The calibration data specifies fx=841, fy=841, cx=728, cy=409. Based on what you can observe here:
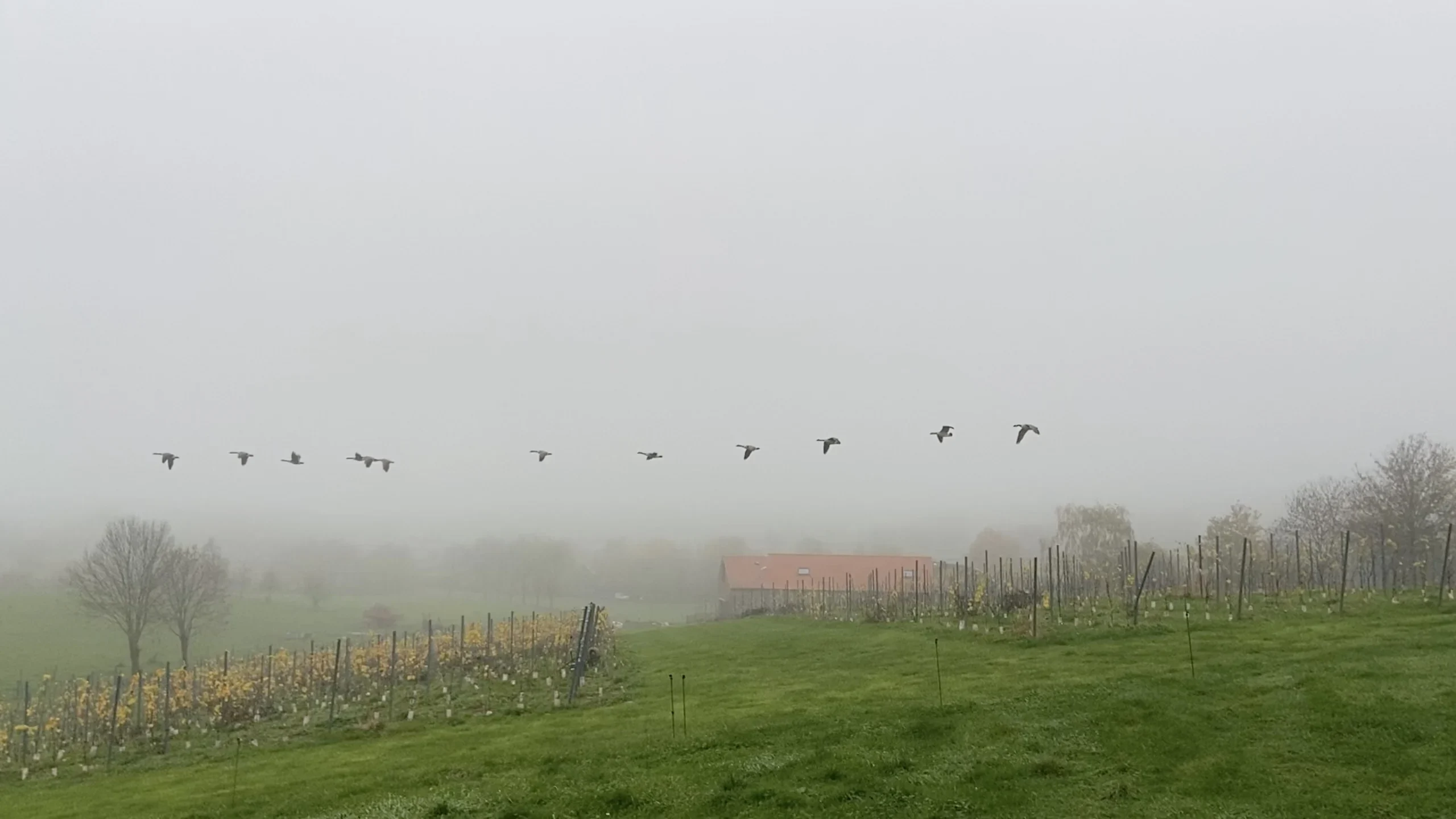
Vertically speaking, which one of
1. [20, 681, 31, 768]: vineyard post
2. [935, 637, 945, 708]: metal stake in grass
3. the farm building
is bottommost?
the farm building

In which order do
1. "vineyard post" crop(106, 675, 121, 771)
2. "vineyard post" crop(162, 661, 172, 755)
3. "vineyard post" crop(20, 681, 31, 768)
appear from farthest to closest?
"vineyard post" crop(20, 681, 31, 768) < "vineyard post" crop(162, 661, 172, 755) < "vineyard post" crop(106, 675, 121, 771)

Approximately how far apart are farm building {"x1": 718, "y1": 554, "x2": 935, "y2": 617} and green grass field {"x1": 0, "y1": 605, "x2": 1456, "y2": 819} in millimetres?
60702

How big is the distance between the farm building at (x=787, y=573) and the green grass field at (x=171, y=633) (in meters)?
8.00

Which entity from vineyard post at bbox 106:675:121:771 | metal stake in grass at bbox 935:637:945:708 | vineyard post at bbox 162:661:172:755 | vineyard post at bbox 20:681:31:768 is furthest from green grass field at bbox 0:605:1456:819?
vineyard post at bbox 20:681:31:768

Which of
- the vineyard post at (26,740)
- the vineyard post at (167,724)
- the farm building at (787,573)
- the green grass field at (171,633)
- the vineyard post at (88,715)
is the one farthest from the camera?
the farm building at (787,573)

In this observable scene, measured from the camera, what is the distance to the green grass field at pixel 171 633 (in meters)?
55.0

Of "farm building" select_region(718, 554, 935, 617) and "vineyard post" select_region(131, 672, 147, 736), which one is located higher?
"vineyard post" select_region(131, 672, 147, 736)

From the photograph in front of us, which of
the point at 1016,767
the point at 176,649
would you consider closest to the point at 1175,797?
the point at 1016,767

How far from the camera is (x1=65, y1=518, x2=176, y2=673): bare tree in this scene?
4766 cm

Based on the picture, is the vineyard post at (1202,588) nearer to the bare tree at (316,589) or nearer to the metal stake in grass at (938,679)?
the metal stake in grass at (938,679)

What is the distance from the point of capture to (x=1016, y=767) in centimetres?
1083

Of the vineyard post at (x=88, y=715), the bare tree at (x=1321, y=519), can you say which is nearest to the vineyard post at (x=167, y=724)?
the vineyard post at (x=88, y=715)

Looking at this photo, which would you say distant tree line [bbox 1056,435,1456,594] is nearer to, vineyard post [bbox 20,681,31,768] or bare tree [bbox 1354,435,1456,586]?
bare tree [bbox 1354,435,1456,586]

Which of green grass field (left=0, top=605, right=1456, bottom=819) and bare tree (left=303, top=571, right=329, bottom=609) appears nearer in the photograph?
green grass field (left=0, top=605, right=1456, bottom=819)
